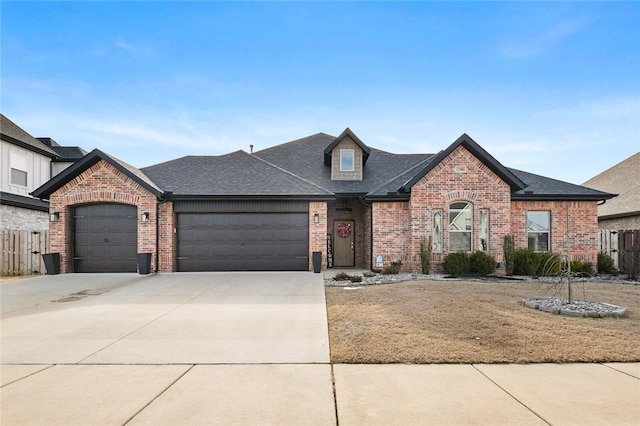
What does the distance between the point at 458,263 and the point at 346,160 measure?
6.99 meters

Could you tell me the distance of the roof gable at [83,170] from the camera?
13.4 metres

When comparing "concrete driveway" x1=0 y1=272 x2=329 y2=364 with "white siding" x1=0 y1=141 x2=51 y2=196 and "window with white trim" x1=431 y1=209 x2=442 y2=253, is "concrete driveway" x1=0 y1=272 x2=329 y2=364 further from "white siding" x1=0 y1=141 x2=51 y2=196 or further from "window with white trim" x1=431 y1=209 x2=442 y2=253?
"white siding" x1=0 y1=141 x2=51 y2=196

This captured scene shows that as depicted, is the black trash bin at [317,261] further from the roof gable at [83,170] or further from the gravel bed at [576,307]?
the gravel bed at [576,307]

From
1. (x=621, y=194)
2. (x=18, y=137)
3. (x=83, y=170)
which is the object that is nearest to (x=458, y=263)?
(x=83, y=170)

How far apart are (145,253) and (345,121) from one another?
11.4 metres

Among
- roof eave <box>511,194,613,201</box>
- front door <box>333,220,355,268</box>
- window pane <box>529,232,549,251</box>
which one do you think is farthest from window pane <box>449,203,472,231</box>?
front door <box>333,220,355,268</box>

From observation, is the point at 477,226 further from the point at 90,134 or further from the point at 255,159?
the point at 90,134

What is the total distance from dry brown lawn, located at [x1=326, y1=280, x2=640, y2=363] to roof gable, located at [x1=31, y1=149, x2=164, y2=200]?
9.04m

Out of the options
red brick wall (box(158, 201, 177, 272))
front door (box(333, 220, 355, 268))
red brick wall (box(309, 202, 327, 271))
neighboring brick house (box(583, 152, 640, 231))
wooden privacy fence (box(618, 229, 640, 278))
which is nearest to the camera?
wooden privacy fence (box(618, 229, 640, 278))

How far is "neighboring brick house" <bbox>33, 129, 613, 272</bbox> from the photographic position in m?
13.4

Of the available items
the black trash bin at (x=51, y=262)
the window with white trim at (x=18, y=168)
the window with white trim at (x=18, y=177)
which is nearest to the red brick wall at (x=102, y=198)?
the black trash bin at (x=51, y=262)

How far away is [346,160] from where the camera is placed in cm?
1673

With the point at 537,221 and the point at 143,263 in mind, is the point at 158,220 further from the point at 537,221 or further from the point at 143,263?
the point at 537,221
